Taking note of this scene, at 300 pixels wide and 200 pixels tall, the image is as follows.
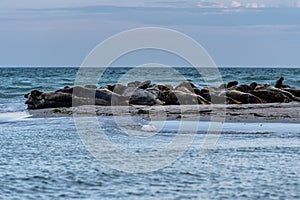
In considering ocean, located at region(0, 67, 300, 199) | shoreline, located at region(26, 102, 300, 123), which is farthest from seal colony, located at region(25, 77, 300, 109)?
ocean, located at region(0, 67, 300, 199)

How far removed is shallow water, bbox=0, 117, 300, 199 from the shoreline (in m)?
4.09

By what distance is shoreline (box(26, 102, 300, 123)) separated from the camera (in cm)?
2031

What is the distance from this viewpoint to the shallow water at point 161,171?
9547 mm

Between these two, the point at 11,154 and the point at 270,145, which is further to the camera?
the point at 270,145

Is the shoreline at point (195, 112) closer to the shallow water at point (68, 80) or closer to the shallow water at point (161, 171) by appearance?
the shallow water at point (161, 171)

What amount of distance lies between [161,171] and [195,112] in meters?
11.1

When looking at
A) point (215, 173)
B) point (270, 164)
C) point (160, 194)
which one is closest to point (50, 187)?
point (160, 194)

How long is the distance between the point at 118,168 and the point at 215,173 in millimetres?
1700

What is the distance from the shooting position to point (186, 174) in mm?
10859

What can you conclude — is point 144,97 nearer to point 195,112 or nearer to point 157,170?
point 195,112

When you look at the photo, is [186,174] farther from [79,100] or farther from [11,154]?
[79,100]

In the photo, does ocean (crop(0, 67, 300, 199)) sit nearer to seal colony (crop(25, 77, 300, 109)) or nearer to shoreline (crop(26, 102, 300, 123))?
shoreline (crop(26, 102, 300, 123))

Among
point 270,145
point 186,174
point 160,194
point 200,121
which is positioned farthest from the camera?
point 200,121

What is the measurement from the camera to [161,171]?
11.2m
